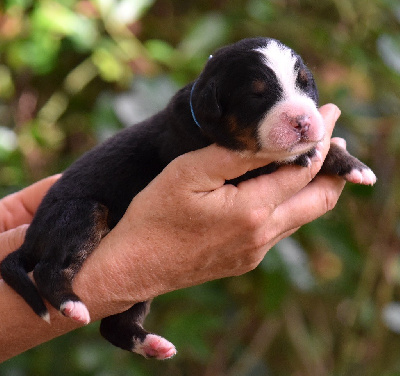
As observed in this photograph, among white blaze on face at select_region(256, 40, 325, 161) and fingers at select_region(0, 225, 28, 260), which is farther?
fingers at select_region(0, 225, 28, 260)

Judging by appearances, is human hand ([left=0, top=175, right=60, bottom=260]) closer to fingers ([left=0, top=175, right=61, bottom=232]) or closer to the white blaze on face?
fingers ([left=0, top=175, right=61, bottom=232])

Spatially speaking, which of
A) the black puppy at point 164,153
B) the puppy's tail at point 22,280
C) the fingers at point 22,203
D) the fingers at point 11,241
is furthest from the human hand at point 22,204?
the puppy's tail at point 22,280

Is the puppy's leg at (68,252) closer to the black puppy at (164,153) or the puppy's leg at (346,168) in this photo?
the black puppy at (164,153)

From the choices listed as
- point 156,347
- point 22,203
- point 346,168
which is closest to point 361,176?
point 346,168

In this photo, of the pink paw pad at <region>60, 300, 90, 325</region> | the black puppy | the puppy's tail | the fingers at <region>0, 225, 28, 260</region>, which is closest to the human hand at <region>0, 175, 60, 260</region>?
the fingers at <region>0, 225, 28, 260</region>

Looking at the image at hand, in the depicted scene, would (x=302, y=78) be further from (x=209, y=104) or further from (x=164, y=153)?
(x=164, y=153)
